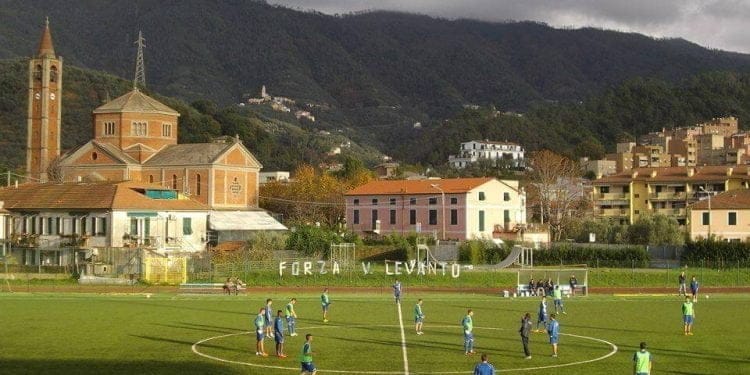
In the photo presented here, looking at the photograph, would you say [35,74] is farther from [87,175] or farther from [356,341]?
[356,341]

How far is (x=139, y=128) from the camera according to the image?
107 metres

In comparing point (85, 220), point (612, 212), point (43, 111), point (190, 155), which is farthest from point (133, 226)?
point (612, 212)

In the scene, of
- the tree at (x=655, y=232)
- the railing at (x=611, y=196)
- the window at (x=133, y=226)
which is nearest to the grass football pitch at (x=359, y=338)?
the window at (x=133, y=226)

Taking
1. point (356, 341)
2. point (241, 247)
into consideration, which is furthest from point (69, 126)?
point (356, 341)

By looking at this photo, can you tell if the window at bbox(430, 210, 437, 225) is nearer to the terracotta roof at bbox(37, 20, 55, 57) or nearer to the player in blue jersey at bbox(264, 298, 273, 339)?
the terracotta roof at bbox(37, 20, 55, 57)

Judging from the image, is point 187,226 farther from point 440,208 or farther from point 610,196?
point 610,196

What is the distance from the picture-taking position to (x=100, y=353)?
33031 mm

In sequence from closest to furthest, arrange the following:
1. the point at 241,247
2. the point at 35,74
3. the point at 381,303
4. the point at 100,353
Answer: the point at 100,353 < the point at 381,303 < the point at 241,247 < the point at 35,74

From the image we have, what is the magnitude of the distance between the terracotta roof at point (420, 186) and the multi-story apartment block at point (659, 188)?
23413 mm

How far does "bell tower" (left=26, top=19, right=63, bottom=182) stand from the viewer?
118875 millimetres

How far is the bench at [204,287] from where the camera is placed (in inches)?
2532

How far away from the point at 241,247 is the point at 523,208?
31286 mm

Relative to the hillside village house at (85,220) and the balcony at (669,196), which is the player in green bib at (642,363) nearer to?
the hillside village house at (85,220)

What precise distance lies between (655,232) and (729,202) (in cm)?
740
